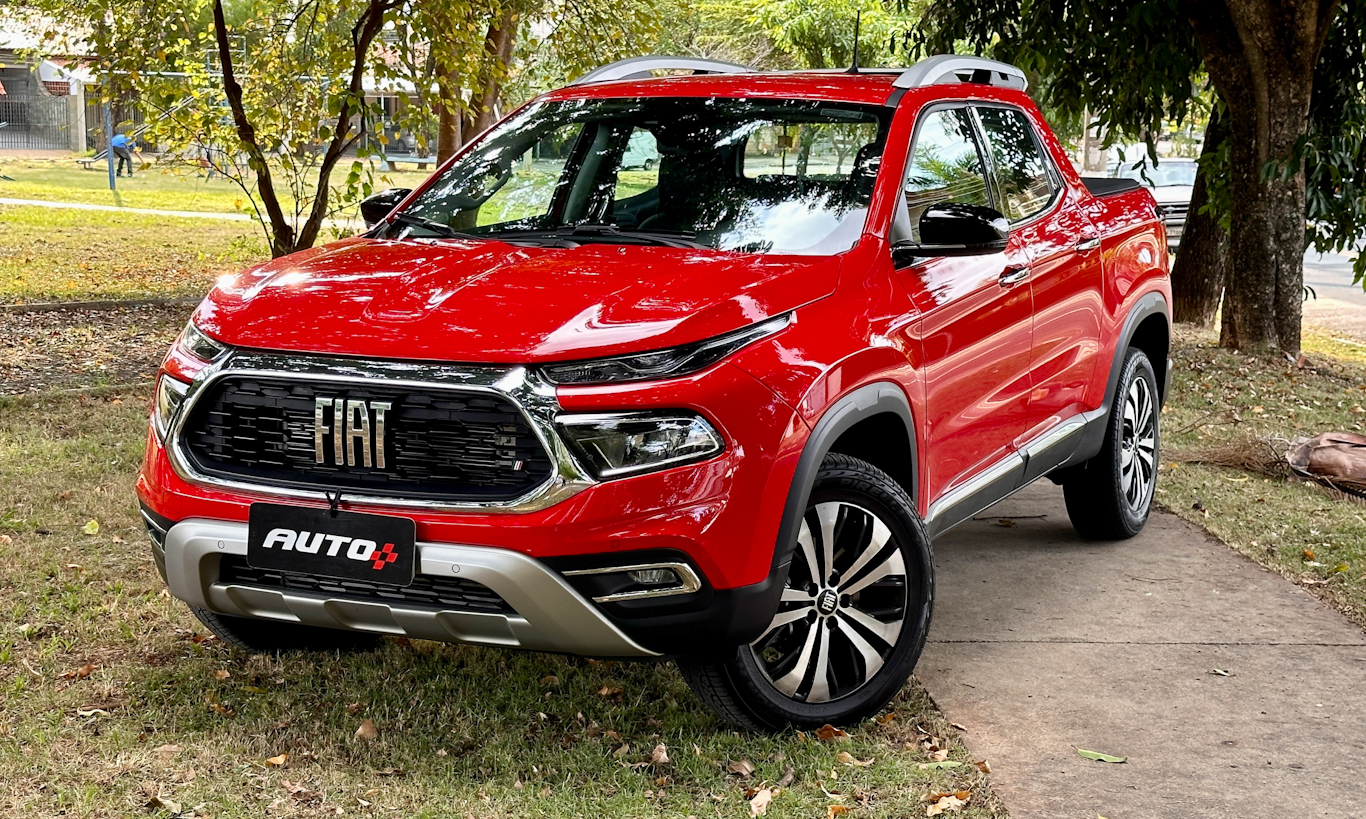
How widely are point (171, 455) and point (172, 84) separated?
24.7 ft

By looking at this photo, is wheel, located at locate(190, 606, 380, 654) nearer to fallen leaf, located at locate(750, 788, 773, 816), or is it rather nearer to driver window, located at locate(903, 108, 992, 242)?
fallen leaf, located at locate(750, 788, 773, 816)

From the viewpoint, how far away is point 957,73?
530 centimetres

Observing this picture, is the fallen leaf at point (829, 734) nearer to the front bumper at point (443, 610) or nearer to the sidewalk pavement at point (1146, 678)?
the sidewalk pavement at point (1146, 678)

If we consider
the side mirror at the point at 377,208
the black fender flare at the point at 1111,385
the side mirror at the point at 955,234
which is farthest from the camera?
the black fender flare at the point at 1111,385

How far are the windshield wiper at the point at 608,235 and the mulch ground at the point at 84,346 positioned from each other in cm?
551

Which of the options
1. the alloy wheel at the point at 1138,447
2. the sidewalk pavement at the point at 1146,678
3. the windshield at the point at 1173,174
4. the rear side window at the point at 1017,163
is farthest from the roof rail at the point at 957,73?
the windshield at the point at 1173,174

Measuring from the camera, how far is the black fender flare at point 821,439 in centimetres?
369

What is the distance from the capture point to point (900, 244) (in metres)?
4.39

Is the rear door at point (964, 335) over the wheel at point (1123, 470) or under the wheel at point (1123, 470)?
over

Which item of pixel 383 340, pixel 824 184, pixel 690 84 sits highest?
pixel 690 84

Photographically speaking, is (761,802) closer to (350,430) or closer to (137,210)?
(350,430)

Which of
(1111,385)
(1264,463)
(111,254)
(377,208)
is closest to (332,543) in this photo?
(377,208)

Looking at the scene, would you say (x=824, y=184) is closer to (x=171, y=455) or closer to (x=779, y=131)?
(x=779, y=131)

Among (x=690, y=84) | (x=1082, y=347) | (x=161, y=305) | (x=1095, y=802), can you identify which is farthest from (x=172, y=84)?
(x=1095, y=802)
